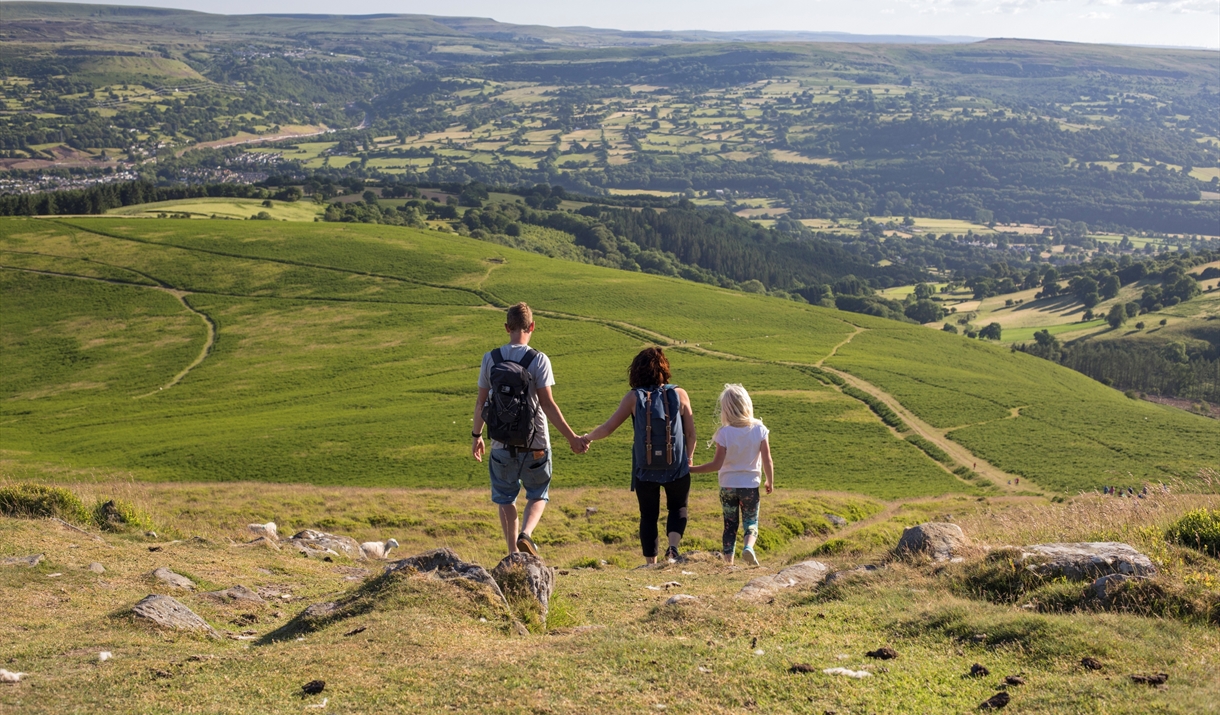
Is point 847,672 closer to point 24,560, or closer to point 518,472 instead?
point 518,472

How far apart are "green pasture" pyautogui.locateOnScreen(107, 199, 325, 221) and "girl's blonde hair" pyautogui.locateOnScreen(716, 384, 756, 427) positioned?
155 meters

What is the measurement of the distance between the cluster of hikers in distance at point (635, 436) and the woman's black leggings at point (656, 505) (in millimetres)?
20

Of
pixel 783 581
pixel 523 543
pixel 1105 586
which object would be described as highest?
pixel 1105 586

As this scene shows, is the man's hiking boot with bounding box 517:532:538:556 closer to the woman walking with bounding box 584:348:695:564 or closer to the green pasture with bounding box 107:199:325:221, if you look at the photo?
the woman walking with bounding box 584:348:695:564

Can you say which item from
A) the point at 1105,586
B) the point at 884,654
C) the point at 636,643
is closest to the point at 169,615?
the point at 636,643

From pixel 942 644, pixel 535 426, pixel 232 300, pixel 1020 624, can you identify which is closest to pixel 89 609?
pixel 535 426

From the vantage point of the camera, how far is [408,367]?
8938 cm

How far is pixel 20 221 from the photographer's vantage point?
134m

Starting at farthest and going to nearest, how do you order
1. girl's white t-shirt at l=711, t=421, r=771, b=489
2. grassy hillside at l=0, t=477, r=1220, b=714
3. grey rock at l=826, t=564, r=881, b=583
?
girl's white t-shirt at l=711, t=421, r=771, b=489
grey rock at l=826, t=564, r=881, b=583
grassy hillside at l=0, t=477, r=1220, b=714

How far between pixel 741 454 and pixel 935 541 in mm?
3426

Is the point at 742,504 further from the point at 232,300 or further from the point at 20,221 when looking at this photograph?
the point at 20,221

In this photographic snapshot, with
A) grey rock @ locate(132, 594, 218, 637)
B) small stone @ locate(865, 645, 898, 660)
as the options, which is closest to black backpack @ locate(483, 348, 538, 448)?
grey rock @ locate(132, 594, 218, 637)

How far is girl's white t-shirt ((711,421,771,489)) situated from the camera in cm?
1556

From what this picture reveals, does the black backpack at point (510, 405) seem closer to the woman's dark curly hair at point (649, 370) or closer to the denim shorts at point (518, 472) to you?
the denim shorts at point (518, 472)
